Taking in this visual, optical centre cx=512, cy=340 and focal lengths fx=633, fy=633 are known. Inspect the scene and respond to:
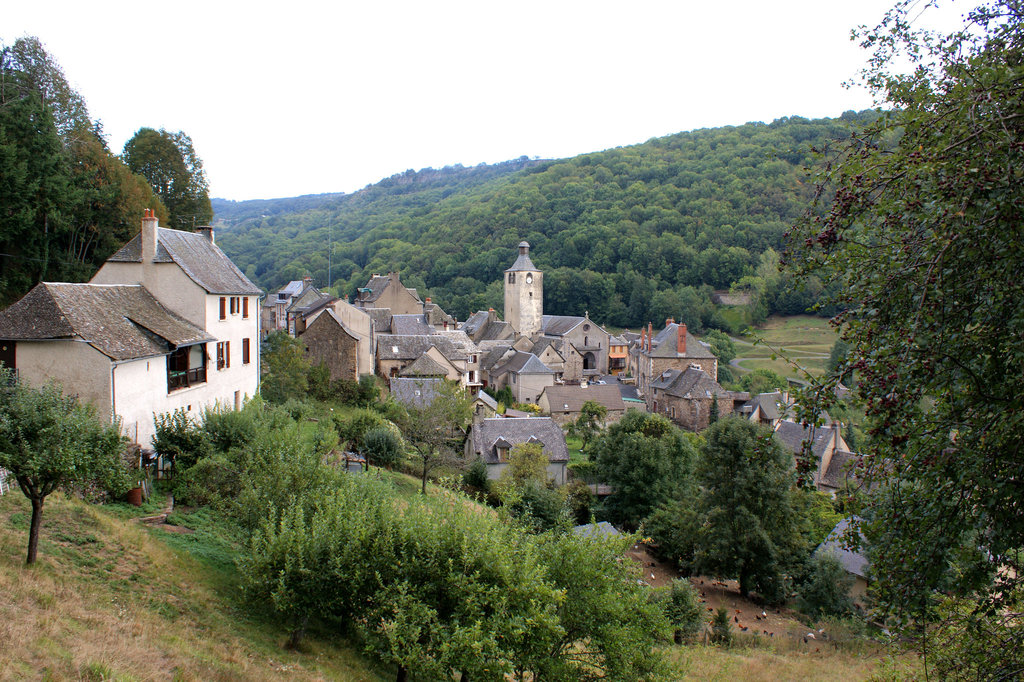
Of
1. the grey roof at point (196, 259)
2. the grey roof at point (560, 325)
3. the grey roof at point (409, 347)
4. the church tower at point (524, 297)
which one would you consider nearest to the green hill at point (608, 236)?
the church tower at point (524, 297)

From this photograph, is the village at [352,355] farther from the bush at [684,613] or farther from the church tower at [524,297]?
the bush at [684,613]

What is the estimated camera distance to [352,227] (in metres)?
164

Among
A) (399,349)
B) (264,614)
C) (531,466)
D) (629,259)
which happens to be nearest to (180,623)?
(264,614)

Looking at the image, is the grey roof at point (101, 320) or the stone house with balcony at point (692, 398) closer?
the grey roof at point (101, 320)

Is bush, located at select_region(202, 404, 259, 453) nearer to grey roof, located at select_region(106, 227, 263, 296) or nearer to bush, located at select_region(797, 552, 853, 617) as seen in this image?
grey roof, located at select_region(106, 227, 263, 296)

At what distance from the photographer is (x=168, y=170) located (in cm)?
4153

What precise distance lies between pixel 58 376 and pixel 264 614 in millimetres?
9199

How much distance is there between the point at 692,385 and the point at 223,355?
40.4 m

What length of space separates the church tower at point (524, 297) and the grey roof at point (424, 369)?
3566 centimetres

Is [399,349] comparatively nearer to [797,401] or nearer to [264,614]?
[264,614]

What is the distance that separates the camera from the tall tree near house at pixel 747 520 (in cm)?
2764

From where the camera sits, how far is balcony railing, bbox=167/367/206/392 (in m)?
21.2

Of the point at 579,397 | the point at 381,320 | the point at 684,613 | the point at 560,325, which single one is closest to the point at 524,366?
the point at 579,397

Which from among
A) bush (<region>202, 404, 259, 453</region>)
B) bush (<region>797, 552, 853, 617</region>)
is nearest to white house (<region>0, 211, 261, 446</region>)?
bush (<region>202, 404, 259, 453</region>)
